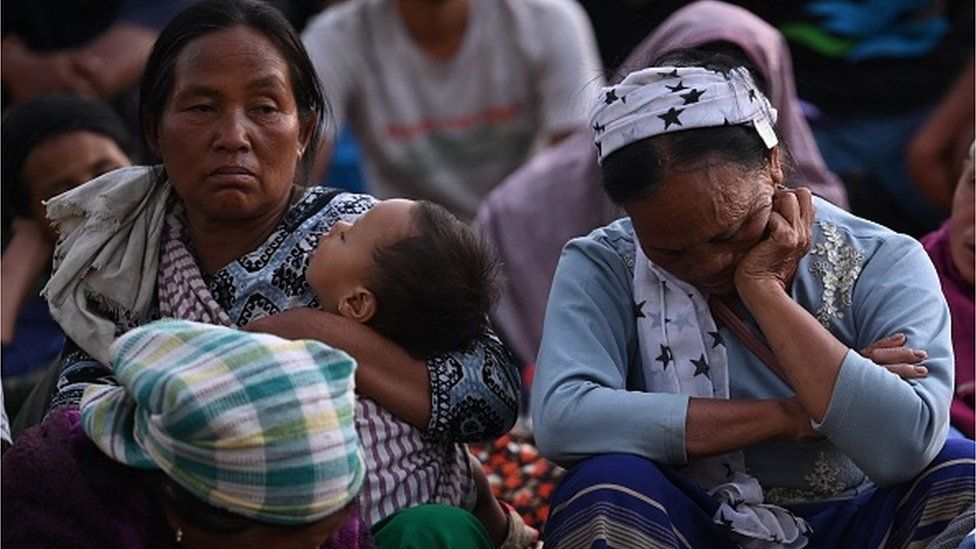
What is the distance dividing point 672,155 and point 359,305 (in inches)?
23.9

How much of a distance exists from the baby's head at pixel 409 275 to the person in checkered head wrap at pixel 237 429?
1.55ft

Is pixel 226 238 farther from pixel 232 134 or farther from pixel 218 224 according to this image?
pixel 232 134

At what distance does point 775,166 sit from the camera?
337cm

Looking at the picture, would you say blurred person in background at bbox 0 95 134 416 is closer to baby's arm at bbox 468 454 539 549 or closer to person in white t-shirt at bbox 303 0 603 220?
person in white t-shirt at bbox 303 0 603 220

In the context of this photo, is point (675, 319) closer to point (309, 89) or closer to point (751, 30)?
point (309, 89)

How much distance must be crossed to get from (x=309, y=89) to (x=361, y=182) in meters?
3.72

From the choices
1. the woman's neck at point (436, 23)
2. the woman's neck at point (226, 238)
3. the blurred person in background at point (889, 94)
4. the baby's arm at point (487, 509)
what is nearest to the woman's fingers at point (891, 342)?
the baby's arm at point (487, 509)

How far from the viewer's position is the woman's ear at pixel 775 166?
334 centimetres

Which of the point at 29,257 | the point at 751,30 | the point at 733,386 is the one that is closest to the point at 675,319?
the point at 733,386

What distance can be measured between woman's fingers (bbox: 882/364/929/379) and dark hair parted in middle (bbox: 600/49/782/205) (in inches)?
16.6

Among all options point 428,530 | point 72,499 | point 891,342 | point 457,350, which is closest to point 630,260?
point 457,350

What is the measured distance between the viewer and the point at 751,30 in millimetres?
5066

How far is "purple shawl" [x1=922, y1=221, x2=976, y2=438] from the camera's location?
3941 mm

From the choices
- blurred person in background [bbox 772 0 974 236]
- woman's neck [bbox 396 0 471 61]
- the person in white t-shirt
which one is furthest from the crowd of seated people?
woman's neck [bbox 396 0 471 61]
